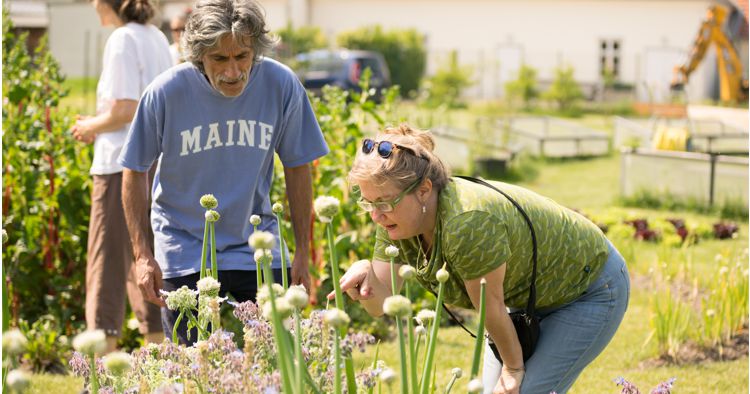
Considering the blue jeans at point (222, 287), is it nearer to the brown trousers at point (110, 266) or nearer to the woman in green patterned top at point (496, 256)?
the woman in green patterned top at point (496, 256)

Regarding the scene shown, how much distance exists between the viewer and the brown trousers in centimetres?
432

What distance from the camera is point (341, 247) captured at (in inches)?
208

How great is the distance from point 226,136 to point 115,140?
3.66 ft

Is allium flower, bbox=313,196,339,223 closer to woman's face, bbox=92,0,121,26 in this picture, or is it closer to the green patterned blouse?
the green patterned blouse

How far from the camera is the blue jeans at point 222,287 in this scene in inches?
129

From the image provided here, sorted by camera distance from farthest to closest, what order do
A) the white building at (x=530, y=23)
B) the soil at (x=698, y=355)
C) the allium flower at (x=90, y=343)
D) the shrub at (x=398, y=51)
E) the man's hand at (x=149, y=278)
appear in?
the white building at (x=530, y=23) < the shrub at (x=398, y=51) < the soil at (x=698, y=355) < the man's hand at (x=149, y=278) < the allium flower at (x=90, y=343)

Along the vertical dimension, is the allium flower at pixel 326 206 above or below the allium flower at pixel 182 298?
above

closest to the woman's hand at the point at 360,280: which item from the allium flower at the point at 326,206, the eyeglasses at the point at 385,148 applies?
the eyeglasses at the point at 385,148

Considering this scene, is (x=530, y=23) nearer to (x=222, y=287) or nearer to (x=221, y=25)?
(x=222, y=287)

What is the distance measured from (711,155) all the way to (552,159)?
4.79 metres

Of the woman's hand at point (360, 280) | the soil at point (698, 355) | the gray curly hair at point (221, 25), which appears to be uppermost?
the gray curly hair at point (221, 25)

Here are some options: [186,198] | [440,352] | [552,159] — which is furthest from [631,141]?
[186,198]

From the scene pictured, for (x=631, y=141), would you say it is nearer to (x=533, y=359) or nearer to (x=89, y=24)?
(x=533, y=359)

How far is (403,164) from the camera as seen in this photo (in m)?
2.41
